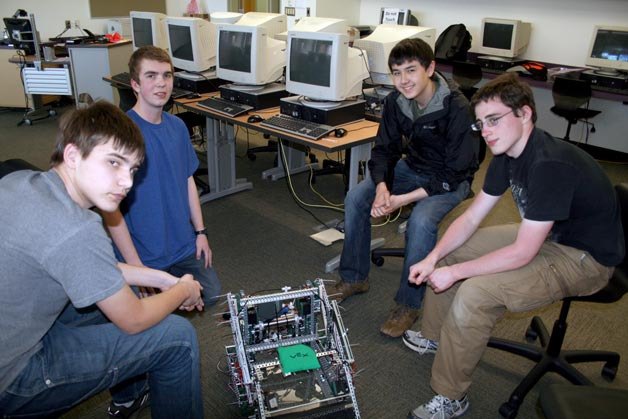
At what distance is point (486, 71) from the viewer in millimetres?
5348

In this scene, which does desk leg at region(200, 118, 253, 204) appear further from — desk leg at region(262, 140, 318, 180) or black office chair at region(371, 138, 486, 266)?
black office chair at region(371, 138, 486, 266)

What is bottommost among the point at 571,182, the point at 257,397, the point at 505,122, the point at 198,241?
the point at 257,397

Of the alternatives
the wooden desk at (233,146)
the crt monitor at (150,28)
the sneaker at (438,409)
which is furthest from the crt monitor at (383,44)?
the sneaker at (438,409)

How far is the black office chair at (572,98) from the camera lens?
4.37 meters

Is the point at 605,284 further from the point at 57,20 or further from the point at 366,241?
the point at 57,20

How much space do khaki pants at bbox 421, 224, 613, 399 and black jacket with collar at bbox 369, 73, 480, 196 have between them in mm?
621

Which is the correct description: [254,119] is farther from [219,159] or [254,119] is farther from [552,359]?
[552,359]

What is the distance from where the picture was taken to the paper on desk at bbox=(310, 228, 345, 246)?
302cm

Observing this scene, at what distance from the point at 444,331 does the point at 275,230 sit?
1671 millimetres

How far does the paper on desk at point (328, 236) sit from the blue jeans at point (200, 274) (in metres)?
1.15

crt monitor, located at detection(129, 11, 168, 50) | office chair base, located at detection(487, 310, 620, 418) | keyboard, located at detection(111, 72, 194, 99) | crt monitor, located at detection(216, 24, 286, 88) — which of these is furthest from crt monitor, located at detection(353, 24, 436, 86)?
crt monitor, located at detection(129, 11, 168, 50)

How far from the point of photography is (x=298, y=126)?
2.76 metres

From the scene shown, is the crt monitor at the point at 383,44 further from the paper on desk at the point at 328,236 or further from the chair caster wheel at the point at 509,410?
the chair caster wheel at the point at 509,410

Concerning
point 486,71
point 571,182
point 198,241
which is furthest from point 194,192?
point 486,71
